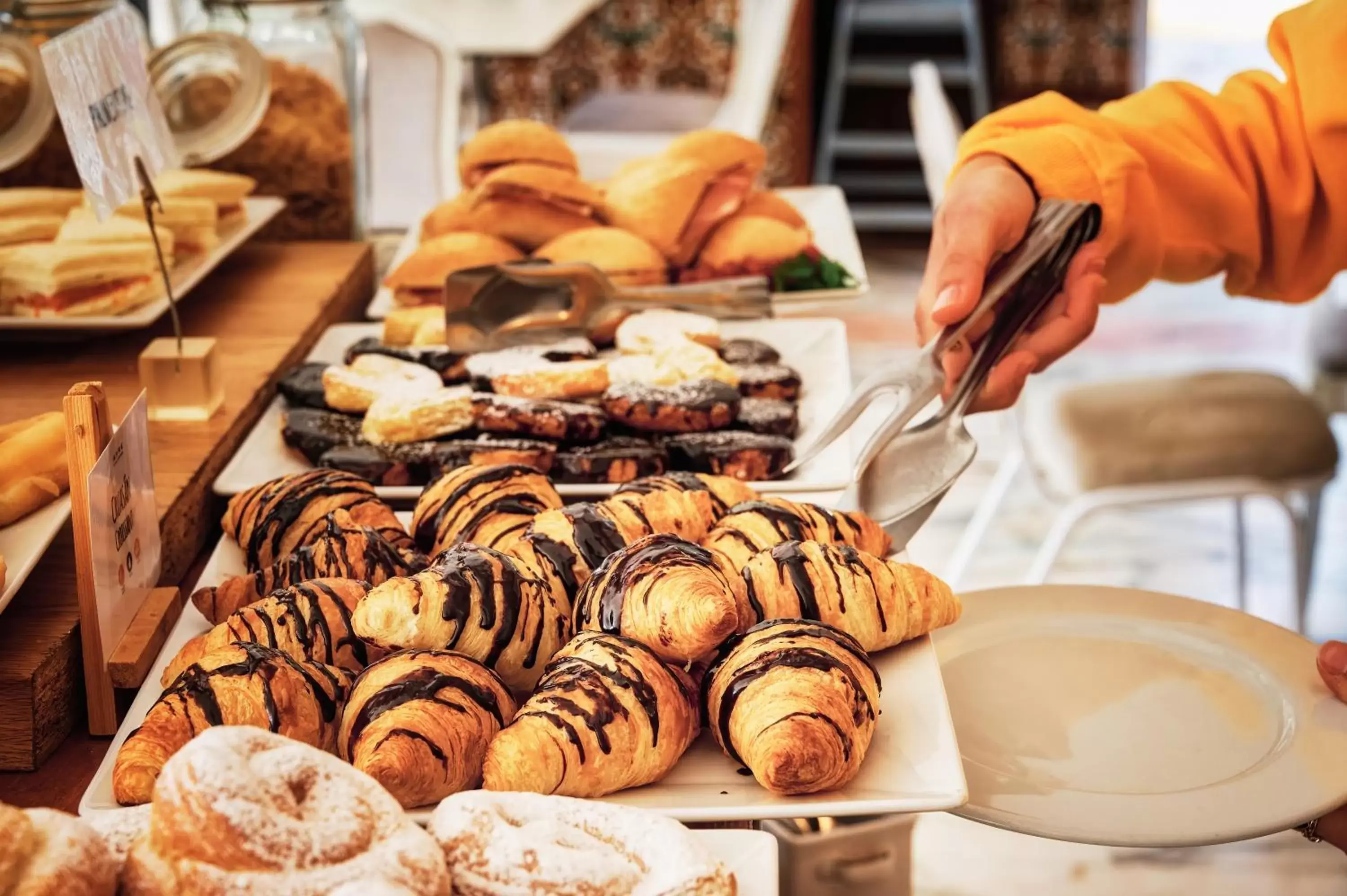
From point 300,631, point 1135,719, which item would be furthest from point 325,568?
point 1135,719

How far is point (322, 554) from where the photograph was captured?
893mm

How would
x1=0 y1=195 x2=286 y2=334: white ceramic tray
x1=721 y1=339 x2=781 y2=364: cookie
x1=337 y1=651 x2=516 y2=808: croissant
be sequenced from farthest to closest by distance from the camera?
1. x1=721 y1=339 x2=781 y2=364: cookie
2. x1=0 y1=195 x2=286 y2=334: white ceramic tray
3. x1=337 y1=651 x2=516 y2=808: croissant

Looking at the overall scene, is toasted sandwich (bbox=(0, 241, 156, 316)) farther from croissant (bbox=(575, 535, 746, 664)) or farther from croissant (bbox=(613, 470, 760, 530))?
croissant (bbox=(575, 535, 746, 664))

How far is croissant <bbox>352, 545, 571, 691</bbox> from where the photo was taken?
775 mm

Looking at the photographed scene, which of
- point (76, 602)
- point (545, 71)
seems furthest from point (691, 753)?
point (545, 71)

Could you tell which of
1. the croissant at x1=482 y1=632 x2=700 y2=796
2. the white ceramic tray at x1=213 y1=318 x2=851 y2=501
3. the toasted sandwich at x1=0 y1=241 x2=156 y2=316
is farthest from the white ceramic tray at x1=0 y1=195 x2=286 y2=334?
the croissant at x1=482 y1=632 x2=700 y2=796

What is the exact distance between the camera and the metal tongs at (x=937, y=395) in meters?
1.07

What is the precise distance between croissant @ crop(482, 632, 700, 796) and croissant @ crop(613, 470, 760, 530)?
0.20 meters

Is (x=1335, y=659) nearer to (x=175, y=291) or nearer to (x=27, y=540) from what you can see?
(x=27, y=540)

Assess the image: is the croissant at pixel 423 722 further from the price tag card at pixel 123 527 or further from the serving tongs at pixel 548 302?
the serving tongs at pixel 548 302

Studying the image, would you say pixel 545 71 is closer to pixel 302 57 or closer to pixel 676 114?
pixel 676 114

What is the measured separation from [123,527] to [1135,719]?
70 cm

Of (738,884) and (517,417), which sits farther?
(517,417)

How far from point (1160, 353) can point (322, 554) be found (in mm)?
3993
